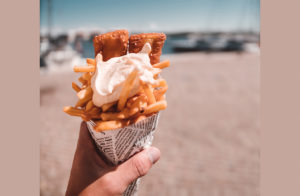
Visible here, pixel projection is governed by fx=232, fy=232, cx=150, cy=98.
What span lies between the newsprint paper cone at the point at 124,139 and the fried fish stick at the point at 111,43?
0.72 metres

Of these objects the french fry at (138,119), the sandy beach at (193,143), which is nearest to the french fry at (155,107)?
the french fry at (138,119)

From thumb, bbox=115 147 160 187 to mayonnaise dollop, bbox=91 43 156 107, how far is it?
2.34 ft

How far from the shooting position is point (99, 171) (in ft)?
7.41

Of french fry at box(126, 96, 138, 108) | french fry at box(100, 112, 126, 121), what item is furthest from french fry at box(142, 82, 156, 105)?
french fry at box(100, 112, 126, 121)

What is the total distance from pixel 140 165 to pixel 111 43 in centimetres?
125

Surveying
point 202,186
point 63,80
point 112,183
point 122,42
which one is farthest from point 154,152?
point 63,80

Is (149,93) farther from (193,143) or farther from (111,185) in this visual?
(193,143)

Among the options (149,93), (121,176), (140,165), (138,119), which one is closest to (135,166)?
(140,165)

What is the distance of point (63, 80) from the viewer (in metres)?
13.4

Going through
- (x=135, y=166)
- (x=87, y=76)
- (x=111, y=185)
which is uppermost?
(x=87, y=76)

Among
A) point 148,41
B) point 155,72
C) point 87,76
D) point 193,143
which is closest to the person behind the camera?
point 155,72

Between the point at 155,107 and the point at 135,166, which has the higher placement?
the point at 155,107

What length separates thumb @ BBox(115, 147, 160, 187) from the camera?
2.24m

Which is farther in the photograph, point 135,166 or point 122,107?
point 135,166
